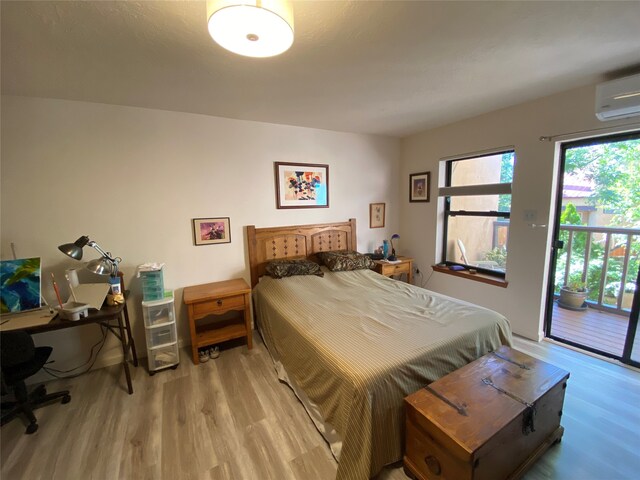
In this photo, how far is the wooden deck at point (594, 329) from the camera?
2.52 m

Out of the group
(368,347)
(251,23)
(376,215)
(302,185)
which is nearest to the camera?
(251,23)

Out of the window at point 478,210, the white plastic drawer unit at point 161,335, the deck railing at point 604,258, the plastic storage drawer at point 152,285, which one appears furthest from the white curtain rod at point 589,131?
the white plastic drawer unit at point 161,335

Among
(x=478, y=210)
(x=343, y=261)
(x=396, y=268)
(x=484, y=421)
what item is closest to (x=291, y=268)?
(x=343, y=261)

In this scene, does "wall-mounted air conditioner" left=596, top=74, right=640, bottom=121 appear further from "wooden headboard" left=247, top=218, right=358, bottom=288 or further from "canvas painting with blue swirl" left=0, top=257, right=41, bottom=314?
"canvas painting with blue swirl" left=0, top=257, right=41, bottom=314

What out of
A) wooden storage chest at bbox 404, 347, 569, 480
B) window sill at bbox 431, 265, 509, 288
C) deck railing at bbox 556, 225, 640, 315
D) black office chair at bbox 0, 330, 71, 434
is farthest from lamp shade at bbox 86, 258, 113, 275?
deck railing at bbox 556, 225, 640, 315

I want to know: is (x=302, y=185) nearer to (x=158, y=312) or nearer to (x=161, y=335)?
(x=158, y=312)

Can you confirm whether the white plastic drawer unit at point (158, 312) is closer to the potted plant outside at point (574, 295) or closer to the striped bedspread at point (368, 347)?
the striped bedspread at point (368, 347)

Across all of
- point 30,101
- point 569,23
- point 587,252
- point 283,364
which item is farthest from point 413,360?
point 30,101

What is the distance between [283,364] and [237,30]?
218 cm

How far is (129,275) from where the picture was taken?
2.48 m

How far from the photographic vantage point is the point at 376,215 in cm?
389

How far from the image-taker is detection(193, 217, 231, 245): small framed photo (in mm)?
2727

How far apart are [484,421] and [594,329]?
2603 mm

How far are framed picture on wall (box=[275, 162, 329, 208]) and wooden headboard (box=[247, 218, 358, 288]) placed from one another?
0.96 feet
